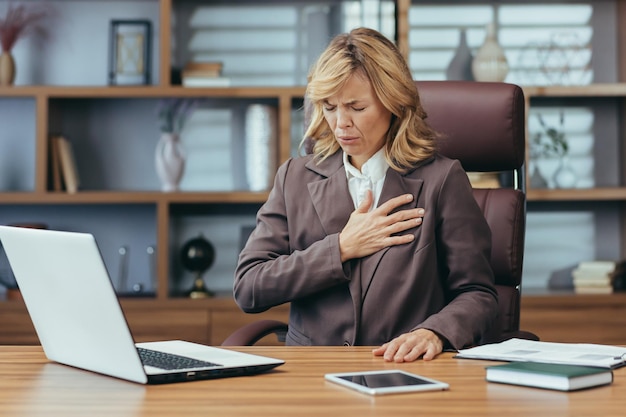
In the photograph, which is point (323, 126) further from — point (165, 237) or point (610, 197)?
point (610, 197)

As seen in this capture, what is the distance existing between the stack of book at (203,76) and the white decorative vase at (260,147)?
6.9 inches

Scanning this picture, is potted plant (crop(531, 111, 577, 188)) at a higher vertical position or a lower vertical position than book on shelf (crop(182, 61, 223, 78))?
lower

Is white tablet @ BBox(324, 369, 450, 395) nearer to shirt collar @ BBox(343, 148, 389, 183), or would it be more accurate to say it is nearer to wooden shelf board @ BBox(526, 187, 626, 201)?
shirt collar @ BBox(343, 148, 389, 183)

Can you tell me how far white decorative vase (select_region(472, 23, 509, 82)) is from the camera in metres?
3.97

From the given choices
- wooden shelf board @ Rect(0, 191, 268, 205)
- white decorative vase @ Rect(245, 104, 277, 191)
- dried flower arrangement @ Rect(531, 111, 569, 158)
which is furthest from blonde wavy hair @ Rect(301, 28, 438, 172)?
dried flower arrangement @ Rect(531, 111, 569, 158)

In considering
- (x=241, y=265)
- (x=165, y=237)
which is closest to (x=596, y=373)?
(x=241, y=265)

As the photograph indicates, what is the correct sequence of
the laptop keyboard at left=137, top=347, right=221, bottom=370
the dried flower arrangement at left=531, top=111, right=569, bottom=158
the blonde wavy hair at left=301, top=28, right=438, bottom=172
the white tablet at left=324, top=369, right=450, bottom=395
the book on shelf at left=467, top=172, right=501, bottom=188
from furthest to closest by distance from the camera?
1. the dried flower arrangement at left=531, top=111, right=569, bottom=158
2. the book on shelf at left=467, top=172, right=501, bottom=188
3. the blonde wavy hair at left=301, top=28, right=438, bottom=172
4. the laptop keyboard at left=137, top=347, right=221, bottom=370
5. the white tablet at left=324, top=369, right=450, bottom=395

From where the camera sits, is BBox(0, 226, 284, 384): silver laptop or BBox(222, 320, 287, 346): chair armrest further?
BBox(222, 320, 287, 346): chair armrest

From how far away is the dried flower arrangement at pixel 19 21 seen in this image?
3977 mm

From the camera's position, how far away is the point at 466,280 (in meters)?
2.09

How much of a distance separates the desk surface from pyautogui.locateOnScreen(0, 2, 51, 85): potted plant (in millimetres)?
2658

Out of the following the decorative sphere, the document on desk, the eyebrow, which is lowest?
the document on desk

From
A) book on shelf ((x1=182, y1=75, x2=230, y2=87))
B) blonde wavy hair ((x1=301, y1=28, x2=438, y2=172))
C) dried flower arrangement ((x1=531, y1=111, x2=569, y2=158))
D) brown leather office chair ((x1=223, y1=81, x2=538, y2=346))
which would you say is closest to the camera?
blonde wavy hair ((x1=301, y1=28, x2=438, y2=172))

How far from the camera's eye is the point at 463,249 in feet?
6.88
